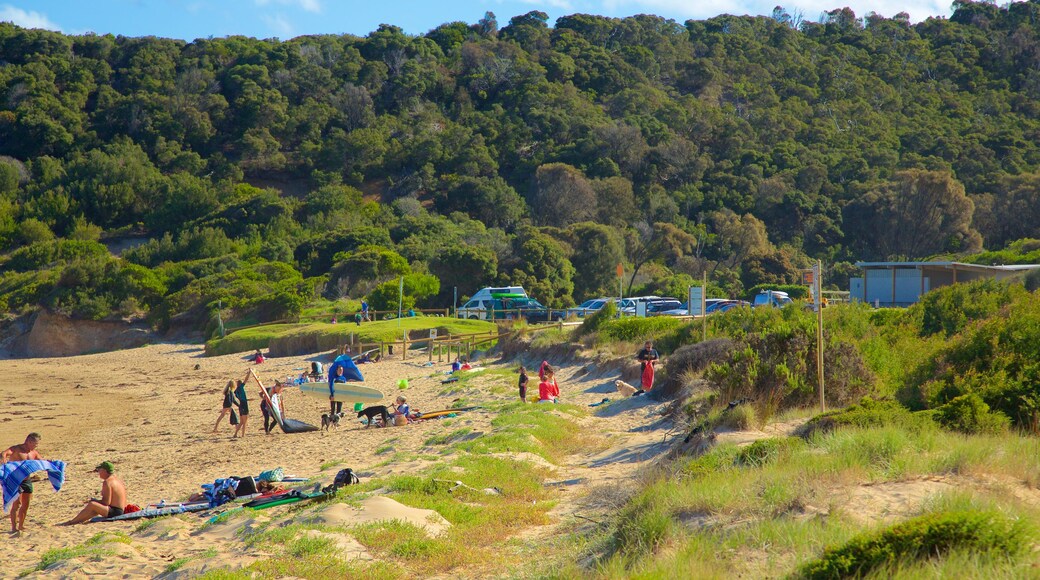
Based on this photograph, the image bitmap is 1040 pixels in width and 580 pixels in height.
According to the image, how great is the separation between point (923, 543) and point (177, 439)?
53.0ft

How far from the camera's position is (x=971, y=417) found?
913 centimetres

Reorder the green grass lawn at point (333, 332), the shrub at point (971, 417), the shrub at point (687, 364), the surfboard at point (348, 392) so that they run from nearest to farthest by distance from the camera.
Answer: the shrub at point (971, 417), the shrub at point (687, 364), the surfboard at point (348, 392), the green grass lawn at point (333, 332)

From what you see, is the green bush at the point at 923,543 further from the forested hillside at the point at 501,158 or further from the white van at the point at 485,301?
the forested hillside at the point at 501,158

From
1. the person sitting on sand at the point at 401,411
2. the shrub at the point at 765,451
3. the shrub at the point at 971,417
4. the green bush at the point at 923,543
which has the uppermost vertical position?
the green bush at the point at 923,543

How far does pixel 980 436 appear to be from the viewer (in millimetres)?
8430

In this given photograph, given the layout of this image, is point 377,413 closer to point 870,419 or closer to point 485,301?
point 870,419

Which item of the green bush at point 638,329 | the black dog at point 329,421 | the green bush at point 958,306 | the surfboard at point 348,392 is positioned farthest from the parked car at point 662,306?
the black dog at point 329,421

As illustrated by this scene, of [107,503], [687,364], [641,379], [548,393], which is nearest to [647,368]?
[641,379]

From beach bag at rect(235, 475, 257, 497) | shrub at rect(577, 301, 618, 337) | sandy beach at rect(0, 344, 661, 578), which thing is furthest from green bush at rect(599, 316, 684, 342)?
beach bag at rect(235, 475, 257, 497)

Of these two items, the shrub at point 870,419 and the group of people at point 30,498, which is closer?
the shrub at point 870,419

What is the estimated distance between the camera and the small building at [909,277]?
105ft

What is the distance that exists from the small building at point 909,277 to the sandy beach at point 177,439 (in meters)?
15.4

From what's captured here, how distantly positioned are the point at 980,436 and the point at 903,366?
19.9 ft

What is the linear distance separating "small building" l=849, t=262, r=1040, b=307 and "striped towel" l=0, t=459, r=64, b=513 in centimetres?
2643
